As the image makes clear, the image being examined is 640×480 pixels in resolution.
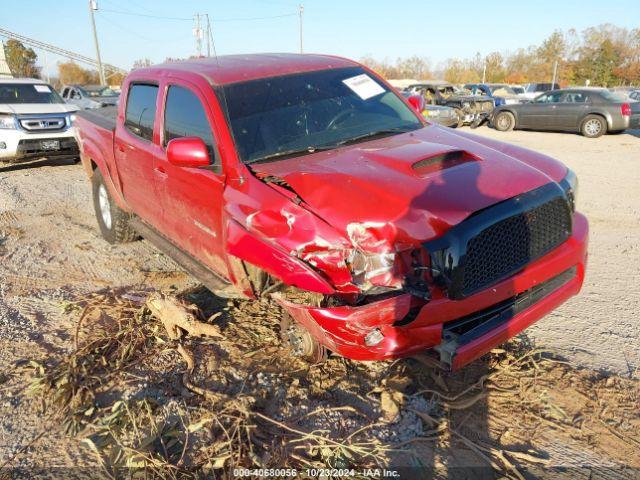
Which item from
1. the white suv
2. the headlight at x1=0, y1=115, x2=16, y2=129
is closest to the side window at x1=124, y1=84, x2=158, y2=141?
the white suv

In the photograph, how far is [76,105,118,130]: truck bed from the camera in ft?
16.8

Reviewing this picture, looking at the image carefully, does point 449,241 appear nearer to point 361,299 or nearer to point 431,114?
point 361,299

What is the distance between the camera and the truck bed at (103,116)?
5121mm

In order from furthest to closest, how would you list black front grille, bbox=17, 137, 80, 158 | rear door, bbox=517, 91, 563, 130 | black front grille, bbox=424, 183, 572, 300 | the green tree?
the green tree
rear door, bbox=517, 91, 563, 130
black front grille, bbox=17, 137, 80, 158
black front grille, bbox=424, 183, 572, 300

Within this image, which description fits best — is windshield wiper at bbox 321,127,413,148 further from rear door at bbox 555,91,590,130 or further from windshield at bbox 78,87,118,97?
windshield at bbox 78,87,118,97

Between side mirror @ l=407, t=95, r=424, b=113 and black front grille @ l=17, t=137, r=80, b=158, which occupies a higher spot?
side mirror @ l=407, t=95, r=424, b=113

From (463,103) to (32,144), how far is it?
44.0 ft

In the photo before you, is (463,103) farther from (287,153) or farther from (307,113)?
(287,153)

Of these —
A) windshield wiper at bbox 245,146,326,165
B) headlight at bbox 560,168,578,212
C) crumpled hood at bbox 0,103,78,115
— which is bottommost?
crumpled hood at bbox 0,103,78,115

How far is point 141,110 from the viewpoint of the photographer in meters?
4.39

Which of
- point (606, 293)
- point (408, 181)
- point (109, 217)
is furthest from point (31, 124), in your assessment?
point (606, 293)

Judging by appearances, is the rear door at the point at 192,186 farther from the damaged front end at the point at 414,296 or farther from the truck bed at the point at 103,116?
the truck bed at the point at 103,116

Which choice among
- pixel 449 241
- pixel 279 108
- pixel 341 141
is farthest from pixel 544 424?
pixel 279 108

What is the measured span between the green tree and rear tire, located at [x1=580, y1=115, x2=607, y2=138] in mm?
51569
